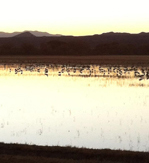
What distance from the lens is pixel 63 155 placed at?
30.7ft

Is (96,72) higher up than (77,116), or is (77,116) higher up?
(77,116)

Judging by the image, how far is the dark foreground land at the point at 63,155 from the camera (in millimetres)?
8742

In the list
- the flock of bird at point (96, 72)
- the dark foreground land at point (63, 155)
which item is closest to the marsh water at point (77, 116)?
the dark foreground land at point (63, 155)

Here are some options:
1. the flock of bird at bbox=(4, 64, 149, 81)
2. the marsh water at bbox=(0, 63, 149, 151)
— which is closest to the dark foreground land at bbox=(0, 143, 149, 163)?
the marsh water at bbox=(0, 63, 149, 151)

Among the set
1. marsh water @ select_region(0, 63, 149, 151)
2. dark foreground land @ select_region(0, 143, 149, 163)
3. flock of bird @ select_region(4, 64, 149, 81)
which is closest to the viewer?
dark foreground land @ select_region(0, 143, 149, 163)

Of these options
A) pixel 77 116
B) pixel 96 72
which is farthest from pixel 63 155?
pixel 96 72

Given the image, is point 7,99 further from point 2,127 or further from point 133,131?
point 133,131

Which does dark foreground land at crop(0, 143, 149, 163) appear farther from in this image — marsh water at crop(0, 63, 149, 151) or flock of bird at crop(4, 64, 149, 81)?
flock of bird at crop(4, 64, 149, 81)

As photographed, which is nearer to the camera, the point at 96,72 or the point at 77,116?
the point at 77,116

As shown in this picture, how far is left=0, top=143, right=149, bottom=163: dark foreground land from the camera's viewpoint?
8742 mm

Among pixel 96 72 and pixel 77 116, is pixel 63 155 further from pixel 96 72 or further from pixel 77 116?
pixel 96 72

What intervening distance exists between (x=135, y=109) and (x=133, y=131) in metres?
4.02

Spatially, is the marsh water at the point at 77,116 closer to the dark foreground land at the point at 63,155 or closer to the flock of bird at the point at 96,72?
the dark foreground land at the point at 63,155

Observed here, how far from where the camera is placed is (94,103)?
18062 millimetres
